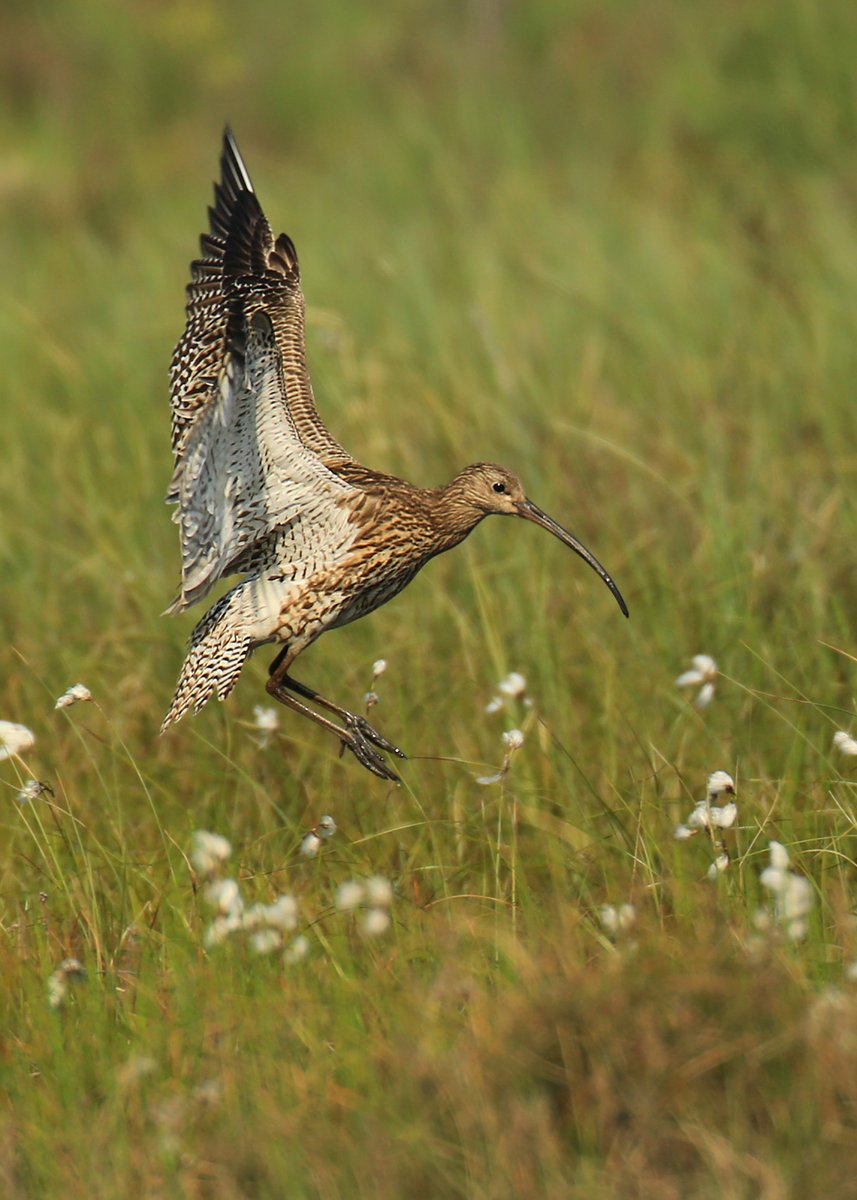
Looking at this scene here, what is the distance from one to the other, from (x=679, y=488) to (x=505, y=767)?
2655 mm

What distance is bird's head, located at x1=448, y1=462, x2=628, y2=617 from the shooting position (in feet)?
18.4

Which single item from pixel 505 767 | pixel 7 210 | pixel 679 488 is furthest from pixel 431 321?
pixel 7 210

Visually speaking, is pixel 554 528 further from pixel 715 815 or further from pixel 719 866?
pixel 719 866

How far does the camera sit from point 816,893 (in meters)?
4.34

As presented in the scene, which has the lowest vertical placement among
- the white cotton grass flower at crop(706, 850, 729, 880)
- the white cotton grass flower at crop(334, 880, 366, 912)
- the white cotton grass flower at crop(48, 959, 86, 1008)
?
the white cotton grass flower at crop(48, 959, 86, 1008)

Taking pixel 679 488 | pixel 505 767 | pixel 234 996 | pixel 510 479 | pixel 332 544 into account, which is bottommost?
pixel 234 996

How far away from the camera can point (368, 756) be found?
5.16 m

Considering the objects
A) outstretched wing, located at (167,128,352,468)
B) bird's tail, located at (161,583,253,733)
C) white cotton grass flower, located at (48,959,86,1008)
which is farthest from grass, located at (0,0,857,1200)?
outstretched wing, located at (167,128,352,468)

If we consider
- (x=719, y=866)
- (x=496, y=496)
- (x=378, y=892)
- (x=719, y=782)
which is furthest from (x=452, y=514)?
(x=378, y=892)

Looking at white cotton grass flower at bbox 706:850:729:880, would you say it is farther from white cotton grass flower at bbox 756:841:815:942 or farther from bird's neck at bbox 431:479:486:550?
bird's neck at bbox 431:479:486:550

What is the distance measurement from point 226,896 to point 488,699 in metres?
2.04

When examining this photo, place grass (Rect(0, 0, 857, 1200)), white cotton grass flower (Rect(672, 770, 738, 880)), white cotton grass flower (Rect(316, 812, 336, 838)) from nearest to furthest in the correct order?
grass (Rect(0, 0, 857, 1200)), white cotton grass flower (Rect(672, 770, 738, 880)), white cotton grass flower (Rect(316, 812, 336, 838))

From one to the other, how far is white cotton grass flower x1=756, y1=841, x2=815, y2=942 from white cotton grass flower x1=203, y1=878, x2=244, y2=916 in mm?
1107

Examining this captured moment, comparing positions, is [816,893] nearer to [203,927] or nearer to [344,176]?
[203,927]
